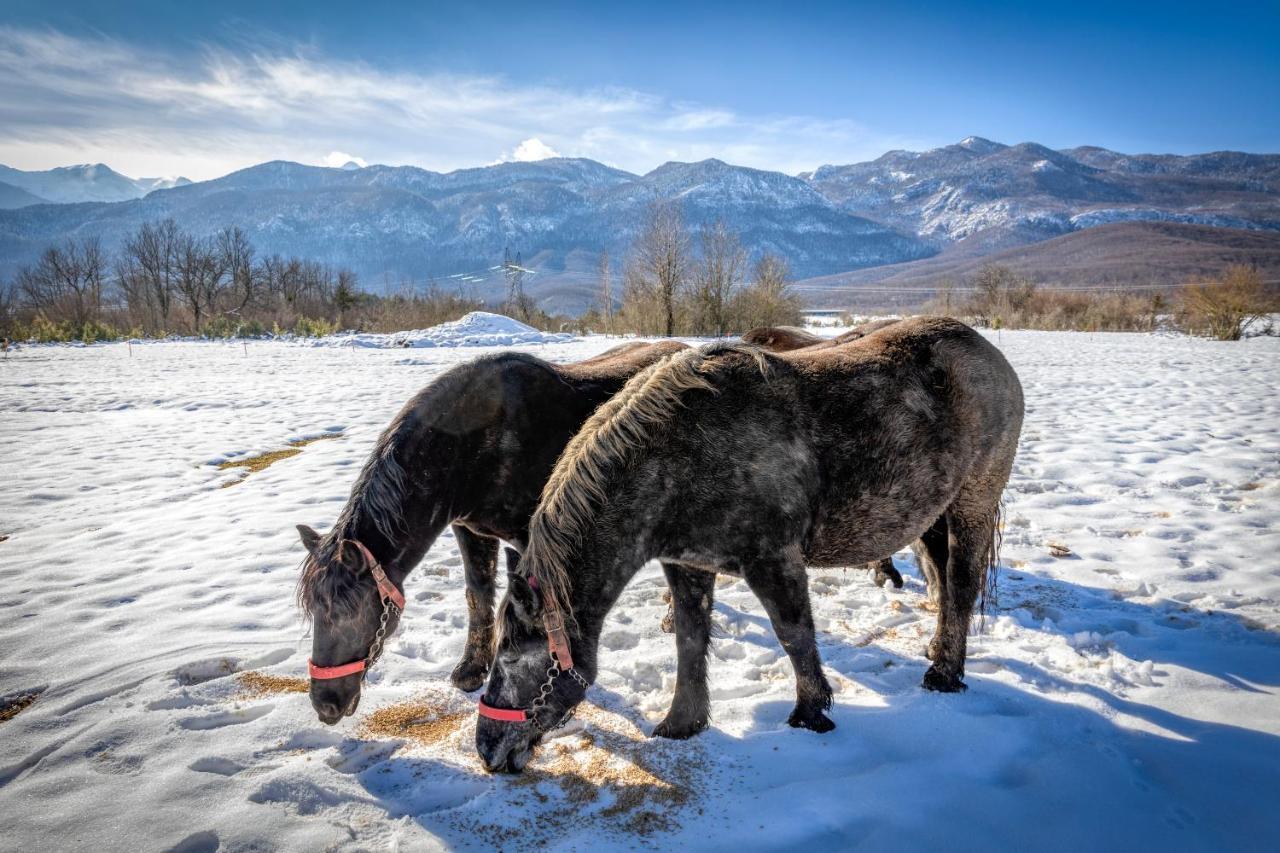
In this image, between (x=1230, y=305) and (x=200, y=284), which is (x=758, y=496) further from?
(x=200, y=284)

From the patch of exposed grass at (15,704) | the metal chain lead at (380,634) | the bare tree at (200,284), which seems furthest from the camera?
the bare tree at (200,284)

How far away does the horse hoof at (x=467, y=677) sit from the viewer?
3.45 meters

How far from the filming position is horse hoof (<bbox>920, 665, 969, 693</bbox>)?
10.9ft

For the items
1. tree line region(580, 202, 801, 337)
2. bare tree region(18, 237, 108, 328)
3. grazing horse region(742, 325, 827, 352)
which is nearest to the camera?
grazing horse region(742, 325, 827, 352)

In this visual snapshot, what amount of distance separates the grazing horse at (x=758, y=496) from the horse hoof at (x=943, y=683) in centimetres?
1

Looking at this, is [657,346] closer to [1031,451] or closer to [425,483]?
[425,483]

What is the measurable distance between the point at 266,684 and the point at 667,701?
226cm

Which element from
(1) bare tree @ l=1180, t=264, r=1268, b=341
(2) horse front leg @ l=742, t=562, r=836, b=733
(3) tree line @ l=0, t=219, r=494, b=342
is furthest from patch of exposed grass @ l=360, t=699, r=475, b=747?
(3) tree line @ l=0, t=219, r=494, b=342

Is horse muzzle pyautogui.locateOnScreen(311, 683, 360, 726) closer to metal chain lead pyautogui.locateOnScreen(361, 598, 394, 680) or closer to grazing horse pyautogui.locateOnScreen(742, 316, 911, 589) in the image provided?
metal chain lead pyautogui.locateOnScreen(361, 598, 394, 680)

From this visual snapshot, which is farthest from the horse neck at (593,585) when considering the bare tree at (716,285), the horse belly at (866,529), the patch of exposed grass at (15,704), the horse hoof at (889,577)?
the bare tree at (716,285)

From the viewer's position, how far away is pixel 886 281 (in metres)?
162

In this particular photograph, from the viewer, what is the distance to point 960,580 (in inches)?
135

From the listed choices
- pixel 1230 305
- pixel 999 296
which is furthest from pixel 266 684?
pixel 999 296

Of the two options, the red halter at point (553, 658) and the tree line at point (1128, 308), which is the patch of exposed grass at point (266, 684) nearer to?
the red halter at point (553, 658)
